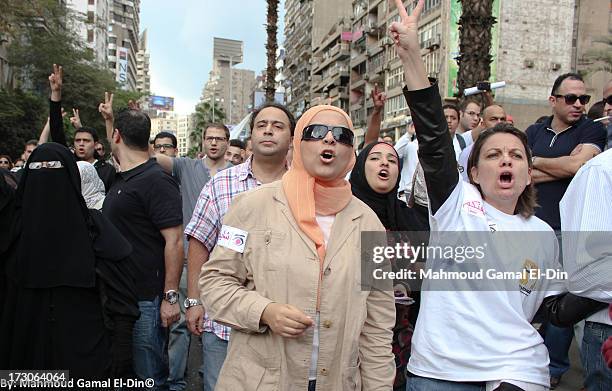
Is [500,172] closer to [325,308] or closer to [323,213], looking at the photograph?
[323,213]

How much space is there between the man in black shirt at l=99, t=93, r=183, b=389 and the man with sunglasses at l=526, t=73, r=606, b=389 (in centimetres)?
288

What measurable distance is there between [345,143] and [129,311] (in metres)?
1.75

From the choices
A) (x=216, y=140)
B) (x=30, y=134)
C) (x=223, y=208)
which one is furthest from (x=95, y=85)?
(x=223, y=208)

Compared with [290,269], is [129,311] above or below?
below

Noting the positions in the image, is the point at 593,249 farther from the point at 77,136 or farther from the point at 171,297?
the point at 77,136

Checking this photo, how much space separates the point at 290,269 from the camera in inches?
90.9

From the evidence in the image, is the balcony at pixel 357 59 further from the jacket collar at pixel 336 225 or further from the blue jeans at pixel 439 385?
the blue jeans at pixel 439 385

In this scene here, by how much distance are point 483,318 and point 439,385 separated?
0.35 m

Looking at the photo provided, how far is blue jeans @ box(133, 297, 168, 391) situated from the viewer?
3.68m

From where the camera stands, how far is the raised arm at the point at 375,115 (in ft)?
15.8

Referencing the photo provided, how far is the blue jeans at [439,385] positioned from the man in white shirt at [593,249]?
635 millimetres

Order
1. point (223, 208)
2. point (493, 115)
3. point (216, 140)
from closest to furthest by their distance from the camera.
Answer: point (223, 208) < point (493, 115) < point (216, 140)

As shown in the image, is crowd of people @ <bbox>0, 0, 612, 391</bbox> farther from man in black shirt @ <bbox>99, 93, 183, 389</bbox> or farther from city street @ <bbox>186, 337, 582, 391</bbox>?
city street @ <bbox>186, 337, 582, 391</bbox>

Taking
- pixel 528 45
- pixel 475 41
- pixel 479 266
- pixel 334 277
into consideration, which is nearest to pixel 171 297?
pixel 334 277
